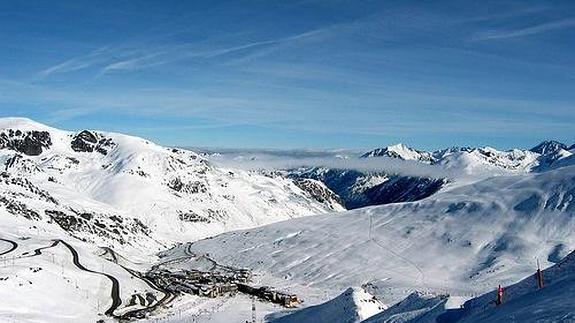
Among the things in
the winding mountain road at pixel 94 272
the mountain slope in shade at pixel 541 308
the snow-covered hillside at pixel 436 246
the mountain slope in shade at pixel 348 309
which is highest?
the mountain slope in shade at pixel 541 308

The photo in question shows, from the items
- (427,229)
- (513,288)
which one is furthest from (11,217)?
(513,288)

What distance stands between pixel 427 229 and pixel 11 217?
122 meters

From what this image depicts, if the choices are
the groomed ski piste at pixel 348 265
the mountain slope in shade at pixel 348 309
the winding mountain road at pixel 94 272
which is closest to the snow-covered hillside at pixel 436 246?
the groomed ski piste at pixel 348 265

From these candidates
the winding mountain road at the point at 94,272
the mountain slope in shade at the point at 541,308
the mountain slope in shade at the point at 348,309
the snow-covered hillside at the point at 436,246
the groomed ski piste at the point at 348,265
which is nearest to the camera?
the mountain slope in shade at the point at 541,308

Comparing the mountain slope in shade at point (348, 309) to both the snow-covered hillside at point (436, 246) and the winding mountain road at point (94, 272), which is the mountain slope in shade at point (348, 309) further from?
the snow-covered hillside at point (436, 246)

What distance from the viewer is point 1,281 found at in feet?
300

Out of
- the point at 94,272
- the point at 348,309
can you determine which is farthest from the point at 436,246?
the point at 348,309

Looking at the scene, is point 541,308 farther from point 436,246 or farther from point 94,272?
point 436,246

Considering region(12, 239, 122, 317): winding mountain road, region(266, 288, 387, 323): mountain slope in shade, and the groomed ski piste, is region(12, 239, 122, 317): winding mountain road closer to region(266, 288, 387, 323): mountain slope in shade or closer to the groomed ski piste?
the groomed ski piste

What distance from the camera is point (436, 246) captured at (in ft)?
541

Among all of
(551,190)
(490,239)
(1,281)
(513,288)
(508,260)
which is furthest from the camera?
(551,190)

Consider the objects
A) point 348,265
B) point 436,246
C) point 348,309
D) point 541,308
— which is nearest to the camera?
point 541,308

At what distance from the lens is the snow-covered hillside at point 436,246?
139m

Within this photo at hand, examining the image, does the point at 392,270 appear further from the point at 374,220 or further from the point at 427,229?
the point at 374,220
